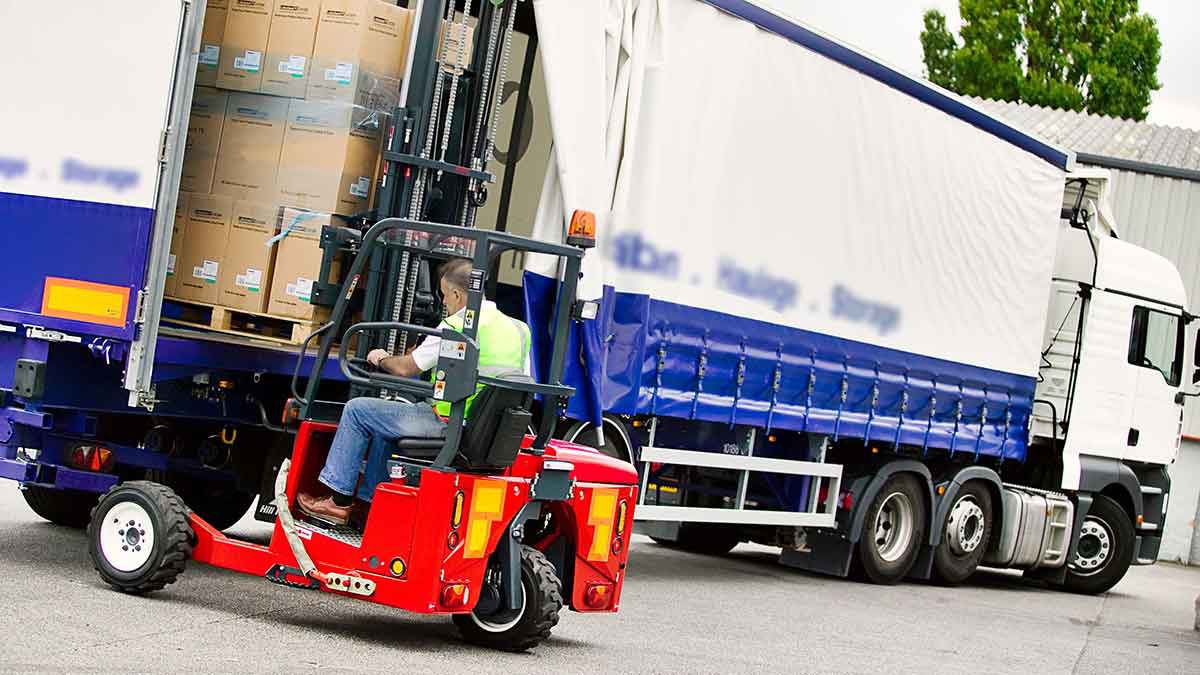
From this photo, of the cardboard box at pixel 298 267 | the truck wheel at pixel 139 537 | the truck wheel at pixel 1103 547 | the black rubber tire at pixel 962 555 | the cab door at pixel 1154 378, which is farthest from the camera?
the truck wheel at pixel 1103 547

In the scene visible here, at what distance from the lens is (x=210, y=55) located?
932 centimetres

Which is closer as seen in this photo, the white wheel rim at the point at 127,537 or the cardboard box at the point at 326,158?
the white wheel rim at the point at 127,537

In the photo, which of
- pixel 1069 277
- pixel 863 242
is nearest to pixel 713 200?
pixel 863 242

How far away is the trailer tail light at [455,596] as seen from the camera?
7693 mm

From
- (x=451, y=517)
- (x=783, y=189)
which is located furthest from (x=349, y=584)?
(x=783, y=189)

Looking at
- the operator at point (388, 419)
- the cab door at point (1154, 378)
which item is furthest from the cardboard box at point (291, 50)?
the cab door at point (1154, 378)

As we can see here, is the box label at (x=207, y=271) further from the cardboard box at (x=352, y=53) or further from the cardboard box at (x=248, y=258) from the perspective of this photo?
the cardboard box at (x=352, y=53)

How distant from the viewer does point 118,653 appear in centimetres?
678

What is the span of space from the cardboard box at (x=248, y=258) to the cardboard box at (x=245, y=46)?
2.29ft

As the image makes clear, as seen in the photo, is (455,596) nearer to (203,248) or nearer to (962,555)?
(203,248)

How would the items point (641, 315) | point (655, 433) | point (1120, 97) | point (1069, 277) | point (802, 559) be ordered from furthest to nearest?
point (1120, 97) < point (1069, 277) < point (802, 559) < point (655, 433) < point (641, 315)

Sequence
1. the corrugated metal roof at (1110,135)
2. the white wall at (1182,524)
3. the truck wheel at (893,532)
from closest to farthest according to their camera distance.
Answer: the truck wheel at (893,532), the white wall at (1182,524), the corrugated metal roof at (1110,135)

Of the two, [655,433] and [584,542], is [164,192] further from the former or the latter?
[655,433]

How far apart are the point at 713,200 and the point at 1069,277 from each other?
5.65 metres
